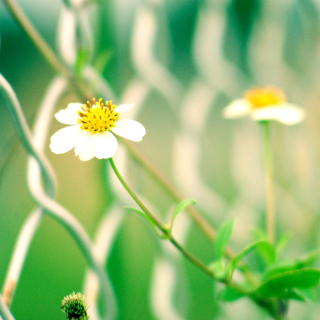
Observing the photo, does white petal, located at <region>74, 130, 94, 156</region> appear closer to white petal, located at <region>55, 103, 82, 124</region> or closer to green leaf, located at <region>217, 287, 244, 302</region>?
white petal, located at <region>55, 103, 82, 124</region>

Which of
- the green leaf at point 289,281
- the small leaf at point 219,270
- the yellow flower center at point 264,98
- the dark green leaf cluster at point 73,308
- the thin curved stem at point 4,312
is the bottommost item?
the dark green leaf cluster at point 73,308

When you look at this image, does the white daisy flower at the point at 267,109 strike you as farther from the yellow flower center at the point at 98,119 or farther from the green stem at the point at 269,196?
the yellow flower center at the point at 98,119

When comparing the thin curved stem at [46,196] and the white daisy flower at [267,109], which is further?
the white daisy flower at [267,109]

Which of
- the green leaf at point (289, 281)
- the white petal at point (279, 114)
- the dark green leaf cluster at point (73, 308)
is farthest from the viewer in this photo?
the white petal at point (279, 114)

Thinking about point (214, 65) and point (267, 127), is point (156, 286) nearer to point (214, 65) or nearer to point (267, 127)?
point (267, 127)

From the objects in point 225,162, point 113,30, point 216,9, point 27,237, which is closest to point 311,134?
point 216,9

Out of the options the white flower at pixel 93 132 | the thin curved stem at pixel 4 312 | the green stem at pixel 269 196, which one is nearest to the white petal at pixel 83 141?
the white flower at pixel 93 132

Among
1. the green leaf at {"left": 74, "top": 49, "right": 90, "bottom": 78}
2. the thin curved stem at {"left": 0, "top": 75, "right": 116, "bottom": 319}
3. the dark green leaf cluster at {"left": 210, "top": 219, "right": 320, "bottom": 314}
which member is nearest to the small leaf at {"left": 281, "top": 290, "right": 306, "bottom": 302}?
the dark green leaf cluster at {"left": 210, "top": 219, "right": 320, "bottom": 314}
